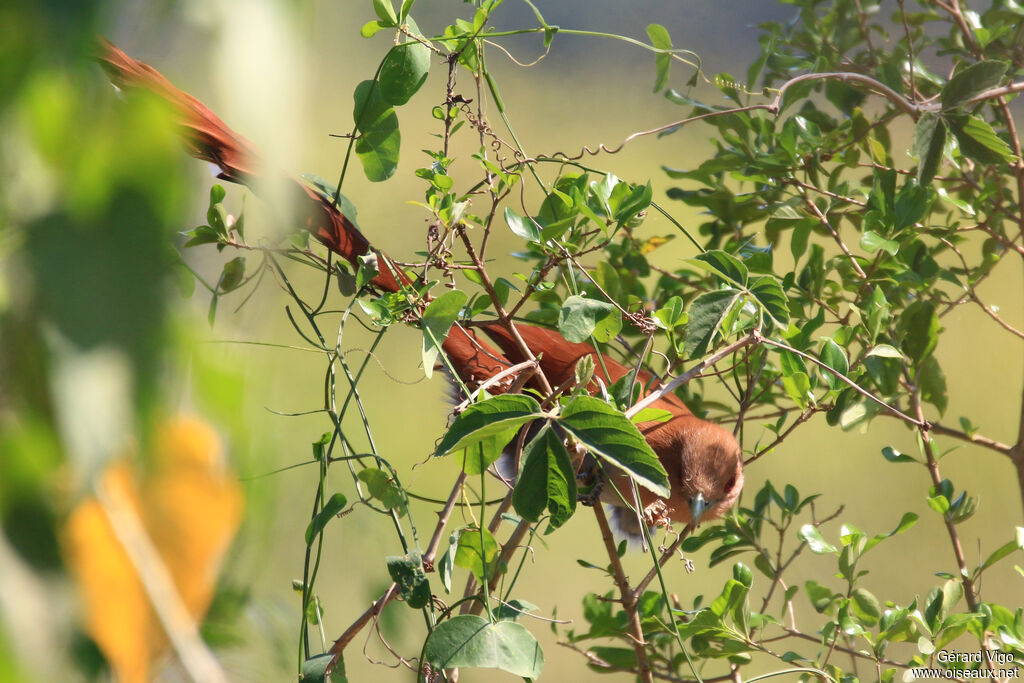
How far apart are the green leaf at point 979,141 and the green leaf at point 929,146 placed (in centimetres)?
2

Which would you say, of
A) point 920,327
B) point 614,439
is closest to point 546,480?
point 614,439

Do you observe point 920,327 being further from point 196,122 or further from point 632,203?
point 196,122

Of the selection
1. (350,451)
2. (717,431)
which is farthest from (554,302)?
(350,451)

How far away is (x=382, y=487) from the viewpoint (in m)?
0.39

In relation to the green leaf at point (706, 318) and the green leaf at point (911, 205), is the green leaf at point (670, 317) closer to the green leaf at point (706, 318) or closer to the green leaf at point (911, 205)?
the green leaf at point (706, 318)

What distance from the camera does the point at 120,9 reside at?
0.08m

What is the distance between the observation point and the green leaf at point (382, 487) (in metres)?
0.39

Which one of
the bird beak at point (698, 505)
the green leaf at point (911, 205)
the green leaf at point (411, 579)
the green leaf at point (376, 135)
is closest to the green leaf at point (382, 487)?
the green leaf at point (411, 579)

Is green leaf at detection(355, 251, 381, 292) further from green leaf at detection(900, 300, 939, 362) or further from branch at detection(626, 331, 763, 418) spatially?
green leaf at detection(900, 300, 939, 362)

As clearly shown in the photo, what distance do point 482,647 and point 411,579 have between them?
4 centimetres

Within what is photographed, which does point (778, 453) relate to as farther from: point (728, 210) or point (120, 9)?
point (120, 9)

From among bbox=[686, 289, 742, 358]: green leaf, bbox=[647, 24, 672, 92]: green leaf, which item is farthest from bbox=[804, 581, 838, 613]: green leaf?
bbox=[647, 24, 672, 92]: green leaf

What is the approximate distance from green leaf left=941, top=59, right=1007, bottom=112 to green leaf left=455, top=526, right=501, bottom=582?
1.25 feet

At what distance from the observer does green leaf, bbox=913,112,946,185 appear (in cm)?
49
